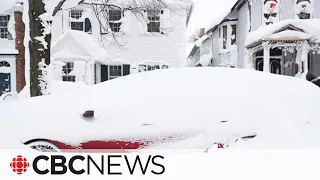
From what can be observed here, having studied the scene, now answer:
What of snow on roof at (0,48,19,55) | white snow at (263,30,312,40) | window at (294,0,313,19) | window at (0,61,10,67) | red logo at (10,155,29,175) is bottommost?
red logo at (10,155,29,175)

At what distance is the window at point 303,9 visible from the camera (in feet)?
21.4

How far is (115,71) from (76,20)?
189cm

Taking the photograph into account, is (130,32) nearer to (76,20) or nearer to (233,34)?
(76,20)

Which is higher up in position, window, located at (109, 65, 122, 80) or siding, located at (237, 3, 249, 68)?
siding, located at (237, 3, 249, 68)

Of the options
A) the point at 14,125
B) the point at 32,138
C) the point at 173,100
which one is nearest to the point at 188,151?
the point at 173,100

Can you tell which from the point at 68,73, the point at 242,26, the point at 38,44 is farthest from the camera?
the point at 242,26

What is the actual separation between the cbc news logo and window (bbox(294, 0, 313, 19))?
18.2 feet

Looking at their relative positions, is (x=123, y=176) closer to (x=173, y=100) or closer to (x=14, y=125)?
(x=173, y=100)

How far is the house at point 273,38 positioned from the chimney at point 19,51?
10.3 ft

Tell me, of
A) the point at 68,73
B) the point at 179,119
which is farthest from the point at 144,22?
the point at 179,119

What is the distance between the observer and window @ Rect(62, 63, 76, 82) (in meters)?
6.02

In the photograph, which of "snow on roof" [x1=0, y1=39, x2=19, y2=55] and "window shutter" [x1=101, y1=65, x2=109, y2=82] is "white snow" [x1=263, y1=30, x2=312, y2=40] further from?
"snow on roof" [x1=0, y1=39, x2=19, y2=55]

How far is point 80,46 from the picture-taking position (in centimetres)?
696

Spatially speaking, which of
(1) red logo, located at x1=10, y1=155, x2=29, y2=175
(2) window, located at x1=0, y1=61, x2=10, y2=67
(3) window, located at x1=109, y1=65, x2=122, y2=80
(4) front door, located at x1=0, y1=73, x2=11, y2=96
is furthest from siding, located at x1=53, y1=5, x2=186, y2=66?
(1) red logo, located at x1=10, y1=155, x2=29, y2=175
